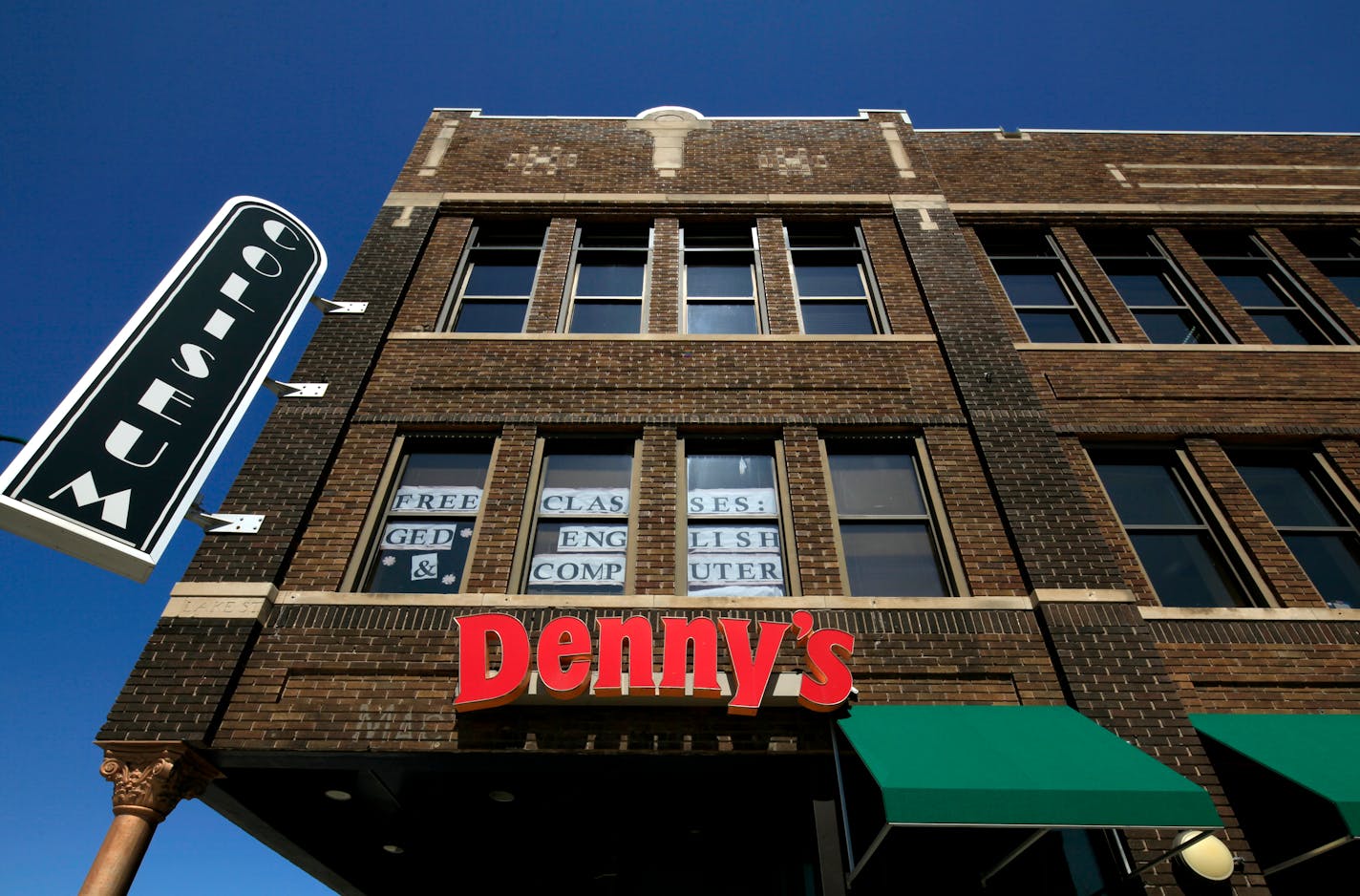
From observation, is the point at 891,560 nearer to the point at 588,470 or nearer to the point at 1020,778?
the point at 1020,778

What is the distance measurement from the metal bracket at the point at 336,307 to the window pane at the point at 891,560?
6.37m

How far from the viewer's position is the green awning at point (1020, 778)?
15.9 ft

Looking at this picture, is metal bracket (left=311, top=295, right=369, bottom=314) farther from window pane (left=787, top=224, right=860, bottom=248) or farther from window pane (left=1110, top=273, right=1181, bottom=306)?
window pane (left=1110, top=273, right=1181, bottom=306)

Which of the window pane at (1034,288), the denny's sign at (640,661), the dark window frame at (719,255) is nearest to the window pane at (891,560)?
the denny's sign at (640,661)

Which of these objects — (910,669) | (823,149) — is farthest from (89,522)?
(823,149)

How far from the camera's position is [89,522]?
578cm

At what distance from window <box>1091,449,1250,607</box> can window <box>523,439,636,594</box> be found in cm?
530

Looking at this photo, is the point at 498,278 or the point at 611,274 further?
the point at 611,274

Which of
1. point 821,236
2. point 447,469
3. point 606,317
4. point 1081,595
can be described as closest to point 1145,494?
point 1081,595

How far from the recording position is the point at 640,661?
20.1 ft

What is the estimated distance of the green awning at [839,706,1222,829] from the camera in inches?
191

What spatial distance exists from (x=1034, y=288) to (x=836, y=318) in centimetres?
313

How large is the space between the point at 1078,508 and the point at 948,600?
6.08ft

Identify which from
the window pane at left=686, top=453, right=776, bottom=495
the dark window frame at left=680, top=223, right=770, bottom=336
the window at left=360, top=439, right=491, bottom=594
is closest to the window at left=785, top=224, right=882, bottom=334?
the dark window frame at left=680, top=223, right=770, bottom=336
